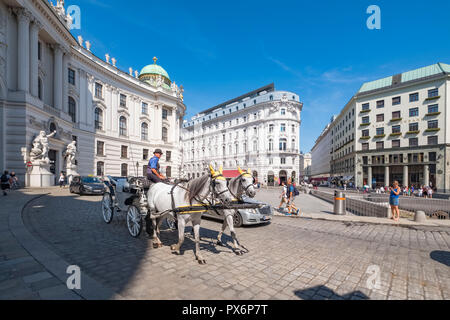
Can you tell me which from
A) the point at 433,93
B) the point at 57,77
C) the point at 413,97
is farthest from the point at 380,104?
the point at 57,77

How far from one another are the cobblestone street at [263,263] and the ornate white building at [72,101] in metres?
2.55

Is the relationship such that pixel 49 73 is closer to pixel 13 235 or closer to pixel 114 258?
pixel 13 235

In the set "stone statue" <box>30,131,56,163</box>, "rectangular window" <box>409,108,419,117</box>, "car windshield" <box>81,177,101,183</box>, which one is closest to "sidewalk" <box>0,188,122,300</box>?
"car windshield" <box>81,177,101,183</box>

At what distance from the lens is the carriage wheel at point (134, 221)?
5.75 meters

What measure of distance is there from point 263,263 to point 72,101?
1344 inches

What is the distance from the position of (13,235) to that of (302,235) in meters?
8.22

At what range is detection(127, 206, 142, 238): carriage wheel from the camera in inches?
226

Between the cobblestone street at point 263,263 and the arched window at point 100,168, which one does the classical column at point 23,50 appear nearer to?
the arched window at point 100,168

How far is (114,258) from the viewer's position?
4340 mm

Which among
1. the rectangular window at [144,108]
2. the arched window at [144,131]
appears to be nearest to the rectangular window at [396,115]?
the rectangular window at [144,108]

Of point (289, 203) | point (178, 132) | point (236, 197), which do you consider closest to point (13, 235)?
point (236, 197)

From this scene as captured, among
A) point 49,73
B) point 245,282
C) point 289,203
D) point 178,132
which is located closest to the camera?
point 245,282

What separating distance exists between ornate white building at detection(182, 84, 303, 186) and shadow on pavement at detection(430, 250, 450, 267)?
137 feet
